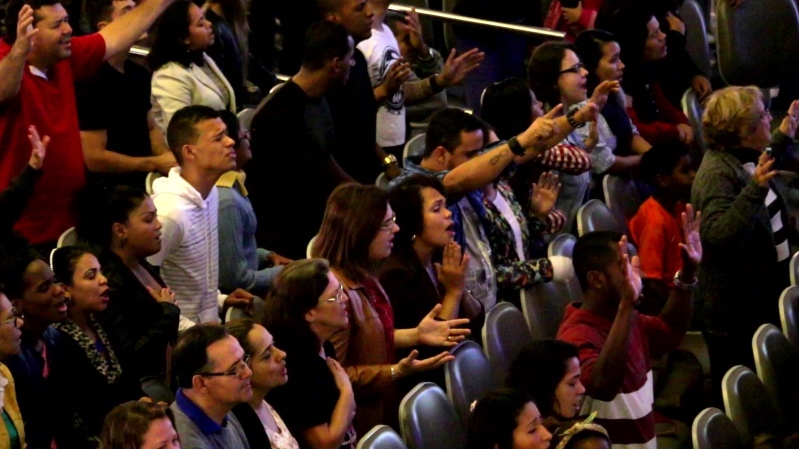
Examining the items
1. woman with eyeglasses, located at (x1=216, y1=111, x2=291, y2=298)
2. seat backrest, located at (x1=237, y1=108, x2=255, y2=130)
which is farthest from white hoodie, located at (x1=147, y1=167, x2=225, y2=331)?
seat backrest, located at (x1=237, y1=108, x2=255, y2=130)

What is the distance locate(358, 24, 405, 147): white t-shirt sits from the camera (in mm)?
5145

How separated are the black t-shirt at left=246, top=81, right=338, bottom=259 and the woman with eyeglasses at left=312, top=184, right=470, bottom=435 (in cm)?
77

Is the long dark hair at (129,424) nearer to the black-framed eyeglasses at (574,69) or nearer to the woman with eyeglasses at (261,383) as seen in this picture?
the woman with eyeglasses at (261,383)

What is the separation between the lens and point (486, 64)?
5.90m

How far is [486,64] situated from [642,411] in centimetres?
264

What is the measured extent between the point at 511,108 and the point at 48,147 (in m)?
1.62

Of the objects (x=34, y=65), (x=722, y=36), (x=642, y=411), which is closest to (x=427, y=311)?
(x=642, y=411)

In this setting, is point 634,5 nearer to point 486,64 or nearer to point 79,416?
point 486,64

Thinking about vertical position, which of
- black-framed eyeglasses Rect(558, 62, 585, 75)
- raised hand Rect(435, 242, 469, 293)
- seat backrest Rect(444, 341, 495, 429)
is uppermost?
black-framed eyeglasses Rect(558, 62, 585, 75)

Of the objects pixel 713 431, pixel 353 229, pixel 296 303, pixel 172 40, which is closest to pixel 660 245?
pixel 713 431

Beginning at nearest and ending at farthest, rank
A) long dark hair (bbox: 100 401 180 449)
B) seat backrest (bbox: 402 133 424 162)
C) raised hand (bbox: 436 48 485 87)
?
1. long dark hair (bbox: 100 401 180 449)
2. seat backrest (bbox: 402 133 424 162)
3. raised hand (bbox: 436 48 485 87)

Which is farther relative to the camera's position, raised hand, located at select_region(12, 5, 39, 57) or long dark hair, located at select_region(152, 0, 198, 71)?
long dark hair, located at select_region(152, 0, 198, 71)

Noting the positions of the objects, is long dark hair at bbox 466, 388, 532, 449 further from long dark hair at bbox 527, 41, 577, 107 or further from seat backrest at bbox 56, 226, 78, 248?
long dark hair at bbox 527, 41, 577, 107

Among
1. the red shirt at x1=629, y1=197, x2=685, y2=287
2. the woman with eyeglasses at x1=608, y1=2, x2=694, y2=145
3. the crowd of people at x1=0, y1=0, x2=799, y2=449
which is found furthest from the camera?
the woman with eyeglasses at x1=608, y1=2, x2=694, y2=145
